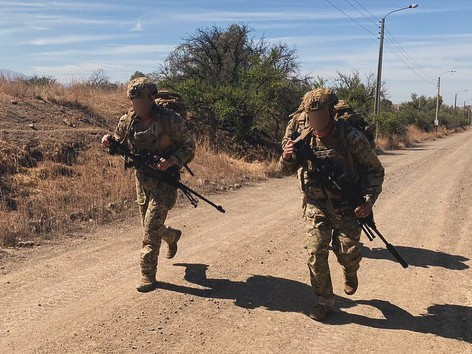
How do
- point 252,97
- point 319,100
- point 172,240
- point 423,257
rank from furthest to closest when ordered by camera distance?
1. point 252,97
2. point 423,257
3. point 172,240
4. point 319,100

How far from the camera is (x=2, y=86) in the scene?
13.5 m

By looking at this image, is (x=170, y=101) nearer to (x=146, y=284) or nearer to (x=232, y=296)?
(x=146, y=284)

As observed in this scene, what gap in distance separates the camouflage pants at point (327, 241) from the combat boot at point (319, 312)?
34mm

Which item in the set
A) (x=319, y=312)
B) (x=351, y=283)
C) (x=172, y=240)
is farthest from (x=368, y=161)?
(x=172, y=240)

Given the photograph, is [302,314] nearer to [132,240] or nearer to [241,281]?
[241,281]

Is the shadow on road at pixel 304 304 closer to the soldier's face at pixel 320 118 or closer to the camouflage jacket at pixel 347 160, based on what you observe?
the camouflage jacket at pixel 347 160

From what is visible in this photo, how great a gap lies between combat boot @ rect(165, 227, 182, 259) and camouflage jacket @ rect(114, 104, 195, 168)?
80cm

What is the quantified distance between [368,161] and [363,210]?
41 centimetres

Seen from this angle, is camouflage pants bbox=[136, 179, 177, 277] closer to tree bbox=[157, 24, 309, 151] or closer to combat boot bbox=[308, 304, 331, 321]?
combat boot bbox=[308, 304, 331, 321]

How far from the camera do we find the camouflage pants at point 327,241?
3.94 metres

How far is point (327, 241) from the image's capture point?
396cm

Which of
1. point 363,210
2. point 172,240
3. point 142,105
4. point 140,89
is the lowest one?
point 172,240

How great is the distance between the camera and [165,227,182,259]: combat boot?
5.06 m

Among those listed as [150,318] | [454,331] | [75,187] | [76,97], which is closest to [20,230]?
[75,187]
